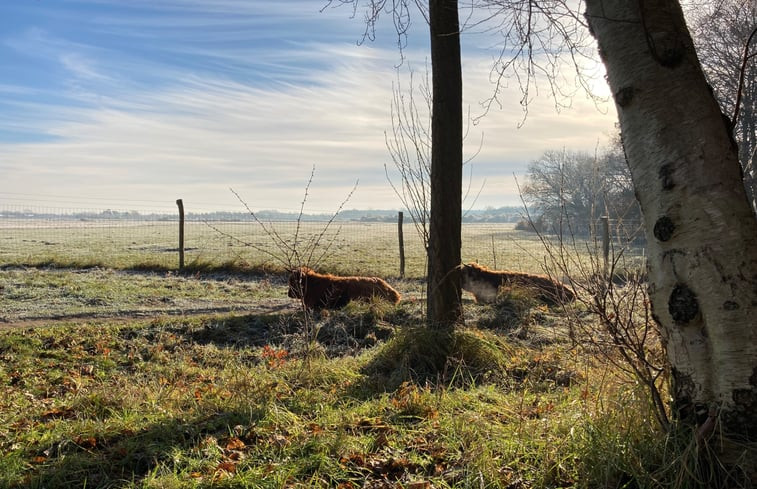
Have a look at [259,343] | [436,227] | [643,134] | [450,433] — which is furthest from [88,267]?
[643,134]

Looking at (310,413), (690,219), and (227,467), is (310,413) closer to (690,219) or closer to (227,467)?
(227,467)

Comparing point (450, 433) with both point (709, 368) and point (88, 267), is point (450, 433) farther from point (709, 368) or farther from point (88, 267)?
point (88, 267)

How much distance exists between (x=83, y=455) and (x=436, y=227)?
4207 millimetres

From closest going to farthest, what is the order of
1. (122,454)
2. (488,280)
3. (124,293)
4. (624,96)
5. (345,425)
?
(624,96), (122,454), (345,425), (488,280), (124,293)

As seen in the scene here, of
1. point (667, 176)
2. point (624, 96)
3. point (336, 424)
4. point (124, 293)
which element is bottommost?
point (124, 293)

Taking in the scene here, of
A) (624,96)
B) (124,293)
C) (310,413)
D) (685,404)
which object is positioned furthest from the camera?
(124,293)

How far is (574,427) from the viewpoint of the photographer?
10.0ft

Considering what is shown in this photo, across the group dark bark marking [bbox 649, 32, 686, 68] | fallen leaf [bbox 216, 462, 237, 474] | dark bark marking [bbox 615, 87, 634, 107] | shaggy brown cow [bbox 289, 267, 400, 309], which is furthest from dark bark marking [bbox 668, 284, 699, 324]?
shaggy brown cow [bbox 289, 267, 400, 309]

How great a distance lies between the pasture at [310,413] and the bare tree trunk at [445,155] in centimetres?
80

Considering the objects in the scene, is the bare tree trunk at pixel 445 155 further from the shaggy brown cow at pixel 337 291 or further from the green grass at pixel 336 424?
the shaggy brown cow at pixel 337 291

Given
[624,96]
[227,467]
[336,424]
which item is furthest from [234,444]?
[624,96]

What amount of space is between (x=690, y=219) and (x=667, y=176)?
9.2 inches

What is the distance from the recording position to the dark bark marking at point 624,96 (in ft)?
9.02

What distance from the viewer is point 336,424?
3654 mm
